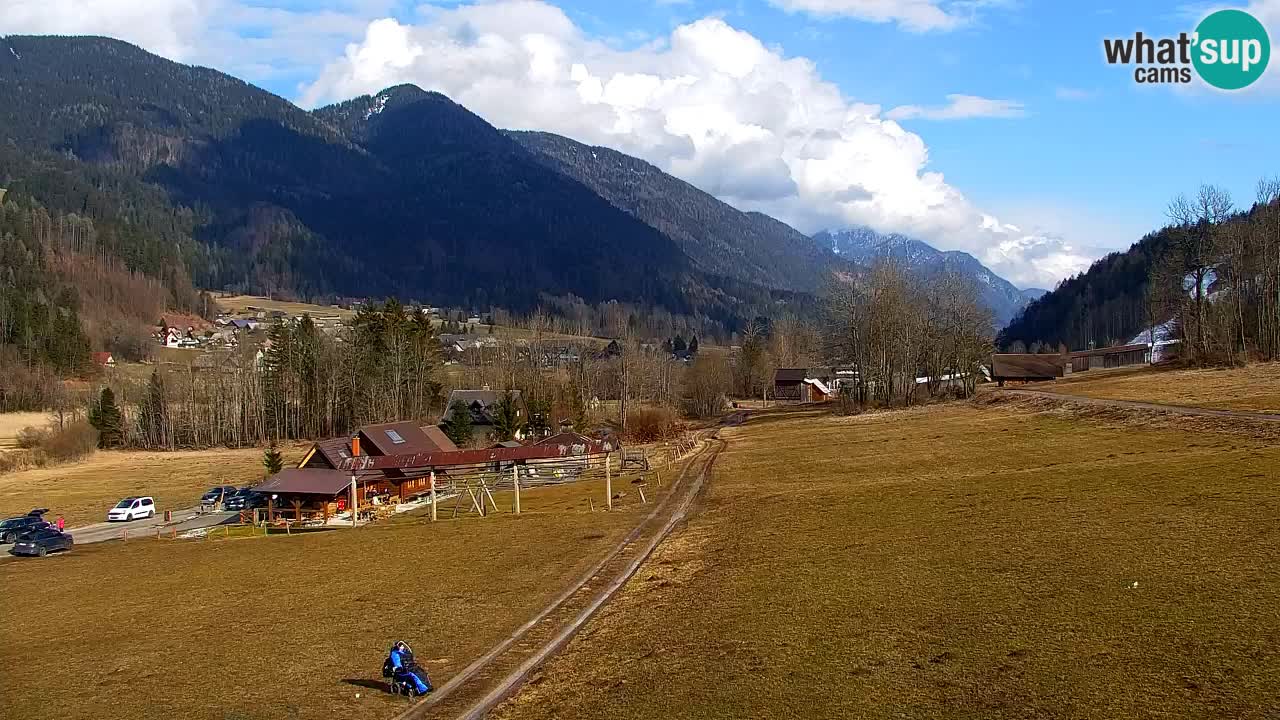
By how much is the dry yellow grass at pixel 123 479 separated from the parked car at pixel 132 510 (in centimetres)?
211

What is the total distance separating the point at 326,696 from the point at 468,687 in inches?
120

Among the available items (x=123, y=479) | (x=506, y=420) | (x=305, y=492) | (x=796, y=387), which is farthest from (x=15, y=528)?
(x=796, y=387)

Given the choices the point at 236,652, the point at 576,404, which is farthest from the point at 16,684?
the point at 576,404

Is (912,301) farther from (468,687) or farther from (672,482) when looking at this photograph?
(468,687)

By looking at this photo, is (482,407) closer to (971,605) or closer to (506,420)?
(506,420)

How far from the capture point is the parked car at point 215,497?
62844 millimetres

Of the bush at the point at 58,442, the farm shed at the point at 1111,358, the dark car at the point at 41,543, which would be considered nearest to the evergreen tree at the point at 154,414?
the bush at the point at 58,442

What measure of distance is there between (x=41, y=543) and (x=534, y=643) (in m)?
35.8

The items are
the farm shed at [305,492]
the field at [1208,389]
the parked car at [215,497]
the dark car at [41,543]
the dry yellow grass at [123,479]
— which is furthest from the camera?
the dry yellow grass at [123,479]

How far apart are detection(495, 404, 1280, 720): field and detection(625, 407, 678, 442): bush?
5920 cm

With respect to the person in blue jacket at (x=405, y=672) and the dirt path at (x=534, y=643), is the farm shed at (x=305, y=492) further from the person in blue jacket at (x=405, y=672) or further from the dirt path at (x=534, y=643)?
the person in blue jacket at (x=405, y=672)

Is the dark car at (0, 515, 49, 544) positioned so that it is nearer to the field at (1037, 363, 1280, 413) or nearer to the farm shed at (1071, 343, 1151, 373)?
the field at (1037, 363, 1280, 413)

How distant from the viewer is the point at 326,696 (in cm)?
1800

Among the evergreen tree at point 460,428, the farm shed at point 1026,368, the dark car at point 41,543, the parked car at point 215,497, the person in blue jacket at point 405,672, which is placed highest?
the farm shed at point 1026,368
